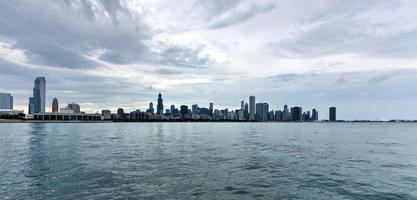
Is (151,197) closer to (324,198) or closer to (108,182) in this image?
(108,182)

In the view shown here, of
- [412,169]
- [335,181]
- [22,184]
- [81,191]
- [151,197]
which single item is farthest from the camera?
[412,169]

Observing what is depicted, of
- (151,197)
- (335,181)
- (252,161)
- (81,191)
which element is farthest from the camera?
(252,161)

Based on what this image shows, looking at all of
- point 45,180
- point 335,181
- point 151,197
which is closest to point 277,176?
point 335,181

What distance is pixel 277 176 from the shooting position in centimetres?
3347

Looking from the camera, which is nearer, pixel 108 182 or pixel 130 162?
pixel 108 182

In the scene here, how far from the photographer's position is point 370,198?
25688mm

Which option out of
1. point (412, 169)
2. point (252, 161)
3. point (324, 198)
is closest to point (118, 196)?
point (324, 198)

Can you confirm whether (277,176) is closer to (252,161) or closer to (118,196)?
(252,161)

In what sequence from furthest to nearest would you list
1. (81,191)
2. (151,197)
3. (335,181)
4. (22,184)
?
(335,181), (22,184), (81,191), (151,197)

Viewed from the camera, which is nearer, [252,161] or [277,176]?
[277,176]

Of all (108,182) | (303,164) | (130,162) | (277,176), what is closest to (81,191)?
(108,182)

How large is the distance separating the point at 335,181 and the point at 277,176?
578 centimetres

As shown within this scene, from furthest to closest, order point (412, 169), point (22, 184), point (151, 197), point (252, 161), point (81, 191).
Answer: point (252, 161), point (412, 169), point (22, 184), point (81, 191), point (151, 197)

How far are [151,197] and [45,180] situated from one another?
13175 mm
